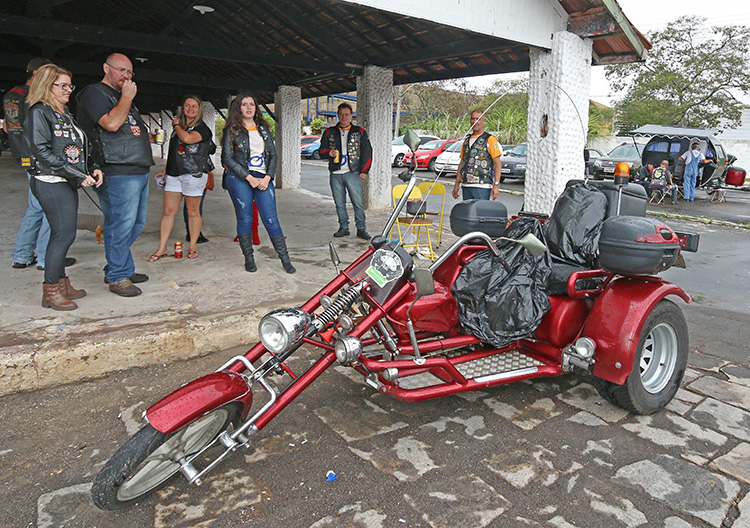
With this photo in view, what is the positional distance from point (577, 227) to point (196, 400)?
8.25 feet

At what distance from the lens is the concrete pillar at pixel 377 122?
9.62 meters

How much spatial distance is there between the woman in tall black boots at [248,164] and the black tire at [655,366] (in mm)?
3417

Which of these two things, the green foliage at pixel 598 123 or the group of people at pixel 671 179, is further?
the green foliage at pixel 598 123

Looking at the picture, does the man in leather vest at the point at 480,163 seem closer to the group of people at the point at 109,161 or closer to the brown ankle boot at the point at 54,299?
the group of people at the point at 109,161

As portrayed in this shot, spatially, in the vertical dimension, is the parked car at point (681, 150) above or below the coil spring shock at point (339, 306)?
above

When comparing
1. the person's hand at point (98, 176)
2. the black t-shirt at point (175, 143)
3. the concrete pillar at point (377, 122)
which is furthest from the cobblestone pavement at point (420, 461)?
the concrete pillar at point (377, 122)

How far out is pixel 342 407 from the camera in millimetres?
3135

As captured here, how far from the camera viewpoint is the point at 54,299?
3902 mm

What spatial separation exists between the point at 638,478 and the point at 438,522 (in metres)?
1.04

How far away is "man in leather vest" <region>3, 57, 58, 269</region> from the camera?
4.47 metres

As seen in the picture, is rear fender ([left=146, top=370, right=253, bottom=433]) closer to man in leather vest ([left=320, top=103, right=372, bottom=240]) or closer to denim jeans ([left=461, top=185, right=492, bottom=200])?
denim jeans ([left=461, top=185, right=492, bottom=200])

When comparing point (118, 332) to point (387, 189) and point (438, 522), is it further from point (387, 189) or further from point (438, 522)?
point (387, 189)

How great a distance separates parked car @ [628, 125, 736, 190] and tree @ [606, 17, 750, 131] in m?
10.5

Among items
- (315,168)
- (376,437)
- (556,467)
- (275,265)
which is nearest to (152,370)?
(376,437)
